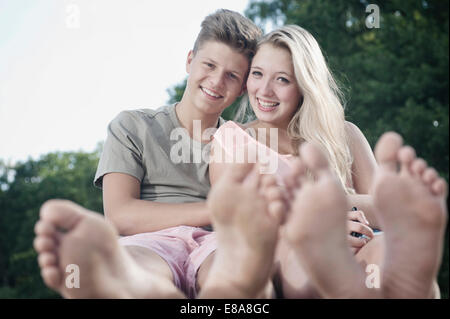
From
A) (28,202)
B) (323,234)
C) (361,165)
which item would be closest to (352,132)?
(361,165)

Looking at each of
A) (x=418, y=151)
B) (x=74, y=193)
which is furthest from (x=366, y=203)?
(x=74, y=193)

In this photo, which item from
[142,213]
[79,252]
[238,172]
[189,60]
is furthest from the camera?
[189,60]

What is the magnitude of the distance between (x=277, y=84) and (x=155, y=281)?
1.17 m

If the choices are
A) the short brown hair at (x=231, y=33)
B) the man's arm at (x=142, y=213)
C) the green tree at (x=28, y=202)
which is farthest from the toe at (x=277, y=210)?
the green tree at (x=28, y=202)

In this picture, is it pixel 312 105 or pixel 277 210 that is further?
pixel 312 105

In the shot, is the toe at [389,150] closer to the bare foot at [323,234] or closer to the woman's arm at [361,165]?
the bare foot at [323,234]

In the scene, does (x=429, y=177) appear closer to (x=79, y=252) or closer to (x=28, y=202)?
(x=79, y=252)

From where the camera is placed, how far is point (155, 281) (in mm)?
1016

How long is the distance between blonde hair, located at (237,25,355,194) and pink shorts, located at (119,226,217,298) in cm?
61

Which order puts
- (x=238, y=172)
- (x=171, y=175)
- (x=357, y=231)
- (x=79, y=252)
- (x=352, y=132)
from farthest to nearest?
1. (x=352, y=132)
2. (x=171, y=175)
3. (x=357, y=231)
4. (x=238, y=172)
5. (x=79, y=252)

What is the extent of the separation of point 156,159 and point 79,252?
112 cm

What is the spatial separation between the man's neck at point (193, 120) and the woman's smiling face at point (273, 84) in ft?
0.84

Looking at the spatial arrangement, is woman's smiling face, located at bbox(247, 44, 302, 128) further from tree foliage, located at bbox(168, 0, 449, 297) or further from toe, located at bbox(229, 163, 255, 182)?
tree foliage, located at bbox(168, 0, 449, 297)

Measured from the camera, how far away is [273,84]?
197 centimetres
